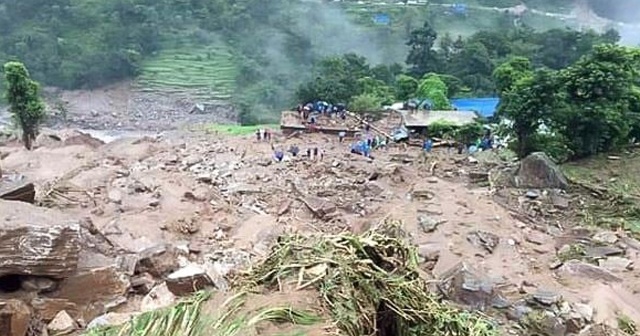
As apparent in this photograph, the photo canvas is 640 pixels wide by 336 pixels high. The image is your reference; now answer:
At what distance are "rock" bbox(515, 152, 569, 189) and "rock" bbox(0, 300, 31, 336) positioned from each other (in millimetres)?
9721

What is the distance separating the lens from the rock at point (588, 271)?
29.9ft

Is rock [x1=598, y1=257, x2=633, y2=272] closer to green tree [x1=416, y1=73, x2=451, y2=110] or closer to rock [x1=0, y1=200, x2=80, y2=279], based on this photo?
rock [x1=0, y1=200, x2=80, y2=279]

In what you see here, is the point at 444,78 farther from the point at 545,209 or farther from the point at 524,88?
the point at 545,209

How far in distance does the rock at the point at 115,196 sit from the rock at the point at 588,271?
7.12 metres

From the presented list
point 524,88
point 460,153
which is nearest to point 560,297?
point 524,88

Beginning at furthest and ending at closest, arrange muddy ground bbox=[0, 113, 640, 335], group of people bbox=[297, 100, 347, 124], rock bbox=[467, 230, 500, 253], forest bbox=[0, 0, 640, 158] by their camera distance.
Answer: forest bbox=[0, 0, 640, 158] < group of people bbox=[297, 100, 347, 124] < rock bbox=[467, 230, 500, 253] < muddy ground bbox=[0, 113, 640, 335]

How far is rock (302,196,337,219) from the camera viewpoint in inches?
508

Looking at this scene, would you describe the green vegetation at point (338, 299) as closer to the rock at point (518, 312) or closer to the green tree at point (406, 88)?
the rock at point (518, 312)

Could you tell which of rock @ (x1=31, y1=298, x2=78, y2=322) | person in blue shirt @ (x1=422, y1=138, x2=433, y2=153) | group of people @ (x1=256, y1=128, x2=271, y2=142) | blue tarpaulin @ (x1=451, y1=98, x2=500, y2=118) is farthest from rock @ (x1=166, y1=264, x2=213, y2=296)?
blue tarpaulin @ (x1=451, y1=98, x2=500, y2=118)

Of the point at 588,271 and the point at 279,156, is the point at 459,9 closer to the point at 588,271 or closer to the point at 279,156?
the point at 279,156

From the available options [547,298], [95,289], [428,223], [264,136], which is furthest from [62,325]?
[264,136]

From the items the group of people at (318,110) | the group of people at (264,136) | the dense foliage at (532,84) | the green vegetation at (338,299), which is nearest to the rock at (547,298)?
the green vegetation at (338,299)

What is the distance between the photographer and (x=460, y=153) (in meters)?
17.7

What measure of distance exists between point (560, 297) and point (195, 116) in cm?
2449
